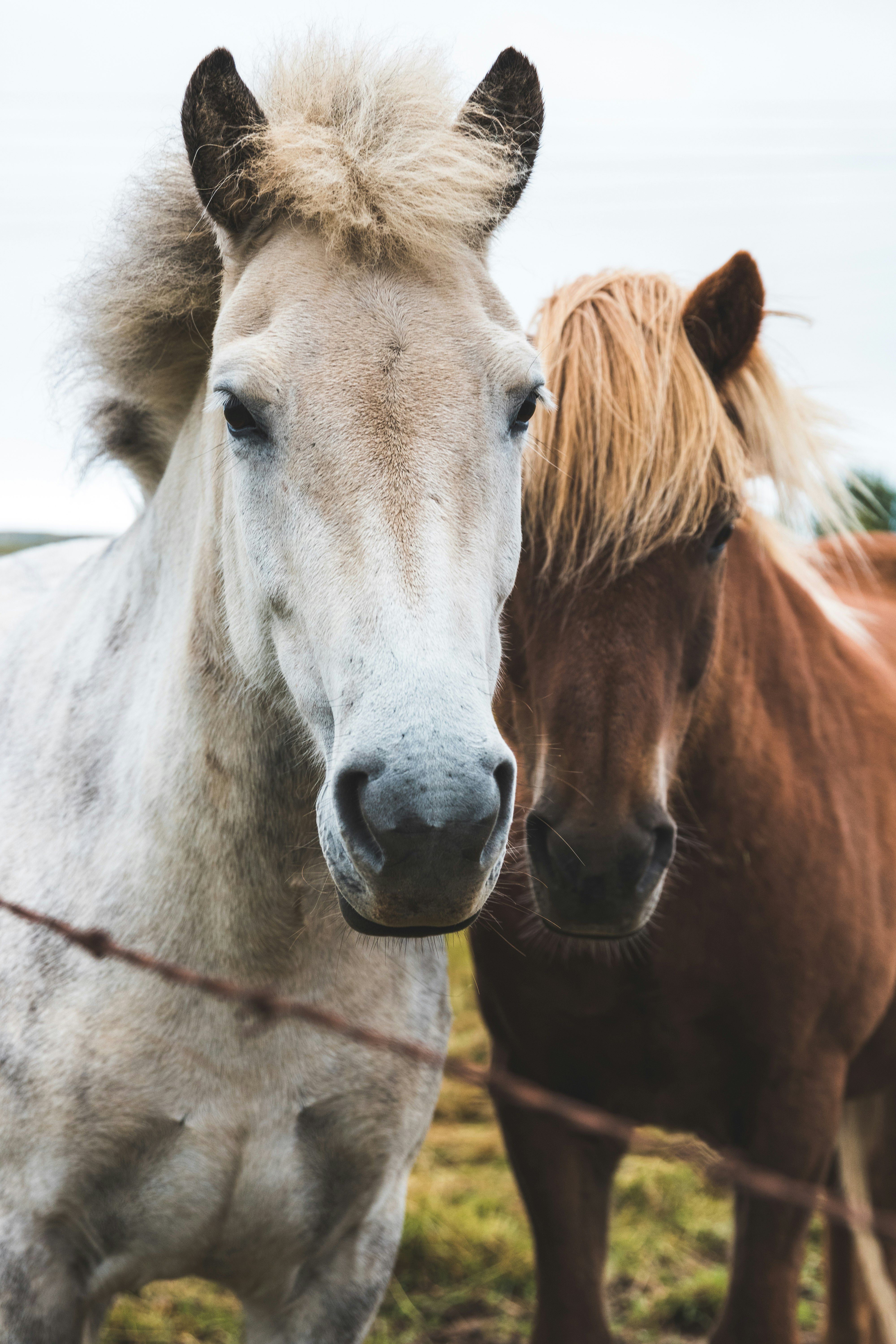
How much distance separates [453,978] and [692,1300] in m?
2.39

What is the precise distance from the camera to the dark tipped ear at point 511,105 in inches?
70.7

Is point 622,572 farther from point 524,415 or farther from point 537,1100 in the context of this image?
point 537,1100

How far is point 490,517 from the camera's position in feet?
5.09

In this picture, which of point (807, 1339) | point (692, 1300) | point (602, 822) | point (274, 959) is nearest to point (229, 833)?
point (274, 959)

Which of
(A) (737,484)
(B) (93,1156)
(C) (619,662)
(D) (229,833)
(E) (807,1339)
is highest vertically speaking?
(A) (737,484)

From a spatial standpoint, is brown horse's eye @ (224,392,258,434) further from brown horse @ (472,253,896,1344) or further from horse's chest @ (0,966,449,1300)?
horse's chest @ (0,966,449,1300)

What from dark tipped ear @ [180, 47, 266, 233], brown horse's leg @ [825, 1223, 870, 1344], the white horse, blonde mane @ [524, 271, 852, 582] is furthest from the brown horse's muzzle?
brown horse's leg @ [825, 1223, 870, 1344]

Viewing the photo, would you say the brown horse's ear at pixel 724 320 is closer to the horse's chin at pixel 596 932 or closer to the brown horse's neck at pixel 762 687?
the brown horse's neck at pixel 762 687

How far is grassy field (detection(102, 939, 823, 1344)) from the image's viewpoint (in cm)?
333

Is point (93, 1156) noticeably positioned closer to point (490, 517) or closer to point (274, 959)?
point (274, 959)

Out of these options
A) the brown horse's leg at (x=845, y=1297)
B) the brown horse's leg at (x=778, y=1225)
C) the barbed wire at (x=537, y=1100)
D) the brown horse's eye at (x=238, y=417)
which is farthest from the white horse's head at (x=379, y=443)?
the brown horse's leg at (x=845, y=1297)

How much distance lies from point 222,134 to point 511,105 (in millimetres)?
470

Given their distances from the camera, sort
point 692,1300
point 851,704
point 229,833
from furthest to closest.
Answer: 1. point 692,1300
2. point 851,704
3. point 229,833

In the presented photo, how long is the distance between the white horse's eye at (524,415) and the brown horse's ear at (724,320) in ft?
2.78
